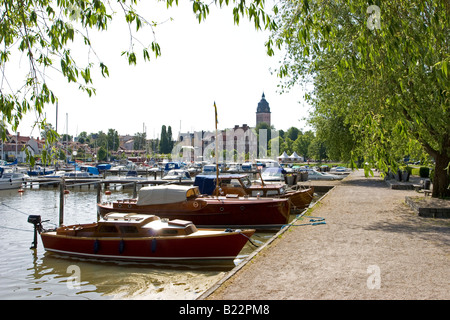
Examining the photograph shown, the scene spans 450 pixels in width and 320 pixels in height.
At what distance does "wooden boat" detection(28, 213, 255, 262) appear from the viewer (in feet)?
41.4

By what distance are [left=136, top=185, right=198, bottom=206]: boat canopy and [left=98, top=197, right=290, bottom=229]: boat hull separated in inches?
8.8

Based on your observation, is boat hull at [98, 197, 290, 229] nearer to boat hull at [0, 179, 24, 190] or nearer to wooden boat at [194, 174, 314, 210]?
wooden boat at [194, 174, 314, 210]

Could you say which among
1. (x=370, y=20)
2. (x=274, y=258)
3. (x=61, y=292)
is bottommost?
(x=61, y=292)

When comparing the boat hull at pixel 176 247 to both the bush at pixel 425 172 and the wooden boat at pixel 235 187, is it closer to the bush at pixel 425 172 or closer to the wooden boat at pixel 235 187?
the wooden boat at pixel 235 187

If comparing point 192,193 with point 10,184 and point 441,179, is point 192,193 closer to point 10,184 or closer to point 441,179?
point 441,179

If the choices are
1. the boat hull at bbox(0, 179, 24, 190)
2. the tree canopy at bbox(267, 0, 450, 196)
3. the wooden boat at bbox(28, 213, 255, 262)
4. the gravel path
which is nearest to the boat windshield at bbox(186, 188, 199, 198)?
the wooden boat at bbox(28, 213, 255, 262)

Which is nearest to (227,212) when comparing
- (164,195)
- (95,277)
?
(164,195)

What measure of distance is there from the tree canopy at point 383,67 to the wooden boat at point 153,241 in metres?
4.92

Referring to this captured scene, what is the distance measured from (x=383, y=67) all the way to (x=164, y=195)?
495 inches

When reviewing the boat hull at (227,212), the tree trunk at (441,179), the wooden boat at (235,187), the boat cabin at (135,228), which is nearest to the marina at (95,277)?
the boat cabin at (135,228)
